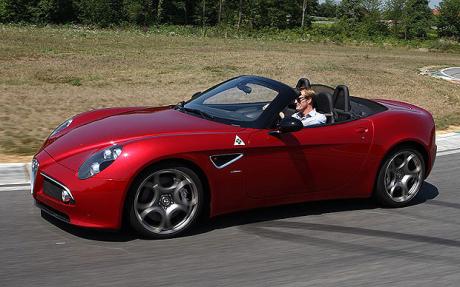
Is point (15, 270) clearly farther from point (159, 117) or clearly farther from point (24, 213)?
point (159, 117)

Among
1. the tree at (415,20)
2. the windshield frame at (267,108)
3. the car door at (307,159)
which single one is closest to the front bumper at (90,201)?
the car door at (307,159)

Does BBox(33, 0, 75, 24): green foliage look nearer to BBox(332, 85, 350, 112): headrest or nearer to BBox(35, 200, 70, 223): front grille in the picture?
BBox(332, 85, 350, 112): headrest

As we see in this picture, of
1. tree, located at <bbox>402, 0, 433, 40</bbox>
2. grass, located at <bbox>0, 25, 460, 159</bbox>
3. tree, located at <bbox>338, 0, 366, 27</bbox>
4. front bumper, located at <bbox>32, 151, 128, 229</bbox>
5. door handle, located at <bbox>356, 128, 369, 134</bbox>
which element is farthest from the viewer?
tree, located at <bbox>338, 0, 366, 27</bbox>

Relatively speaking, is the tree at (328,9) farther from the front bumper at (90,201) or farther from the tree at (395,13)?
the front bumper at (90,201)

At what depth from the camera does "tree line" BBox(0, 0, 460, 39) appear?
285 ft

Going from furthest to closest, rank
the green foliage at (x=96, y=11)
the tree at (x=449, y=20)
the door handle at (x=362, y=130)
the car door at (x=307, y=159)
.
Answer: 1. the tree at (x=449, y=20)
2. the green foliage at (x=96, y=11)
3. the door handle at (x=362, y=130)
4. the car door at (x=307, y=159)

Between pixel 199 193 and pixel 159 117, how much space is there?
92 cm

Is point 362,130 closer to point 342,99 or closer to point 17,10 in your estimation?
point 342,99

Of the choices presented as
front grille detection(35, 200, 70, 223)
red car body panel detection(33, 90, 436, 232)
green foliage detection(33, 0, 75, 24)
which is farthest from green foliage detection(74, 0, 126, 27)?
front grille detection(35, 200, 70, 223)

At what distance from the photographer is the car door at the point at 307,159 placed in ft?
17.3

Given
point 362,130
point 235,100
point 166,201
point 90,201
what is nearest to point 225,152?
point 166,201

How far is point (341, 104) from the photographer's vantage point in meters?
6.48

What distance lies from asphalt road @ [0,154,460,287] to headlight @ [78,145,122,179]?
598mm

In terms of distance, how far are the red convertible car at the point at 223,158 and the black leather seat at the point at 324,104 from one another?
12mm
